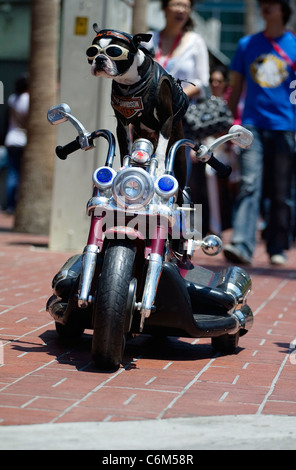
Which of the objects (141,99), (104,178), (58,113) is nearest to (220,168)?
(141,99)

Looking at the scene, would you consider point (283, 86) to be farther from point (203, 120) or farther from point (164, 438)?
point (164, 438)

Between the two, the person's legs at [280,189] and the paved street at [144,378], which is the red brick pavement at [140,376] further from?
the person's legs at [280,189]

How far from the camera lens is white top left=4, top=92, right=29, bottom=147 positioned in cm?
1612

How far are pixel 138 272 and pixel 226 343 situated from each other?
0.77 meters

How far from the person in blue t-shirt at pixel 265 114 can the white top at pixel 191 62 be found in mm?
837

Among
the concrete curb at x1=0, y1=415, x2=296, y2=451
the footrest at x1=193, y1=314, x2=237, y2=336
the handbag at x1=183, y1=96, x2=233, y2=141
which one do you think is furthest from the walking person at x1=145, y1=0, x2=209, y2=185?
the concrete curb at x1=0, y1=415, x2=296, y2=451

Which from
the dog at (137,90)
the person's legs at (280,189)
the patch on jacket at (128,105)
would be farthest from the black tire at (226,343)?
the person's legs at (280,189)

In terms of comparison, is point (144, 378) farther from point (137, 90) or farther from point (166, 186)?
point (137, 90)

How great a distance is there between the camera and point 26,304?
6.62 meters

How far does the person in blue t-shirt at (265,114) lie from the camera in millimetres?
9828

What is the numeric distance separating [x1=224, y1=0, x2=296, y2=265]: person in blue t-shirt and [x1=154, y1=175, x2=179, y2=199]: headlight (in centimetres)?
496

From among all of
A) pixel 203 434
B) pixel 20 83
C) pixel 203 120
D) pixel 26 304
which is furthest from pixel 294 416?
pixel 20 83

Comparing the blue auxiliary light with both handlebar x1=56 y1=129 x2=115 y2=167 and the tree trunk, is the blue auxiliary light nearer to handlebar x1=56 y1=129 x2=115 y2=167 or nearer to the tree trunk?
handlebar x1=56 y1=129 x2=115 y2=167
